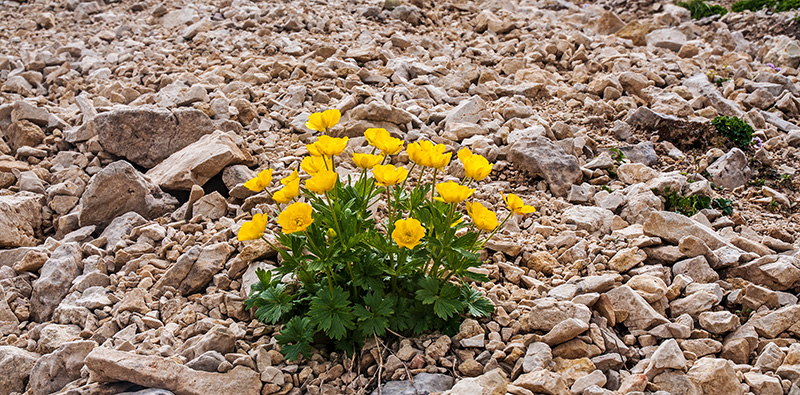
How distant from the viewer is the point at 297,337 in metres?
2.68

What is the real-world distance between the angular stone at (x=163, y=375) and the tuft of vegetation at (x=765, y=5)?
9.10 meters

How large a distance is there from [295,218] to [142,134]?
114 inches

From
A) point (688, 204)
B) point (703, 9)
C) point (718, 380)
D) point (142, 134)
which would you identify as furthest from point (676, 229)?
point (703, 9)

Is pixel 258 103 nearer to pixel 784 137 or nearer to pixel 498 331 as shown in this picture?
pixel 498 331

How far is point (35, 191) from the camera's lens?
4.33 meters

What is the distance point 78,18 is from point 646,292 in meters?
7.91

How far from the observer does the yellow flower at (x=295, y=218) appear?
2340 mm

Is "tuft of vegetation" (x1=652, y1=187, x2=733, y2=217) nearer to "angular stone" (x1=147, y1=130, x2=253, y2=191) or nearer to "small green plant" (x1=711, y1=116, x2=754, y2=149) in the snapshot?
"small green plant" (x1=711, y1=116, x2=754, y2=149)

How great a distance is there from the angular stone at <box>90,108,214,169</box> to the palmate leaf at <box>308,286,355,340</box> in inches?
105

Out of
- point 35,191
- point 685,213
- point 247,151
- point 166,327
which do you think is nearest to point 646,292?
point 685,213

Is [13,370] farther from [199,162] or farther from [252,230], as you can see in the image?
[199,162]

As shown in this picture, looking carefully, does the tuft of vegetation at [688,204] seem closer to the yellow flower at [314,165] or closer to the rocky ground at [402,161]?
the rocky ground at [402,161]

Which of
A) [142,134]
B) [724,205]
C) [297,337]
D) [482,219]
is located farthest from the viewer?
[142,134]

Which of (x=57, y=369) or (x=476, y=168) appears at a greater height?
(x=476, y=168)
